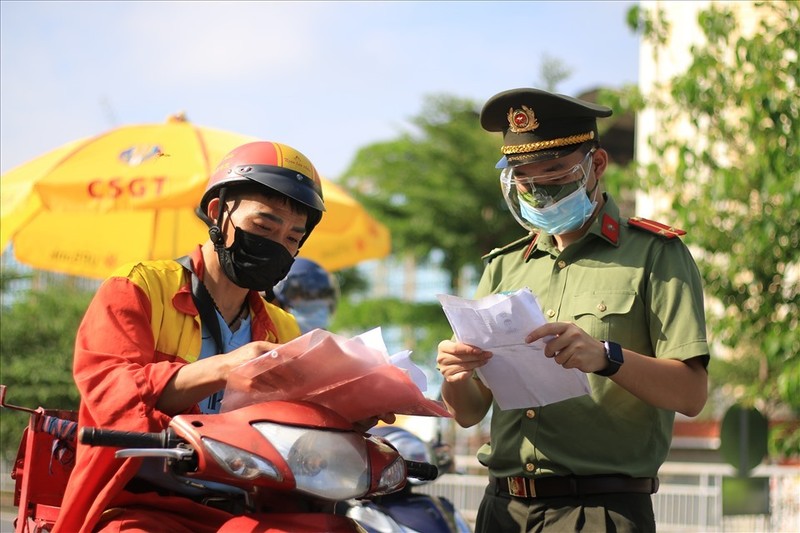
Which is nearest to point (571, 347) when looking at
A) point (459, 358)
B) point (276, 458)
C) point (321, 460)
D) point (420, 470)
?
point (459, 358)

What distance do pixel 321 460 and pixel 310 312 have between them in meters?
3.69

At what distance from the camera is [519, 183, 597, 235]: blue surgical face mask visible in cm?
363

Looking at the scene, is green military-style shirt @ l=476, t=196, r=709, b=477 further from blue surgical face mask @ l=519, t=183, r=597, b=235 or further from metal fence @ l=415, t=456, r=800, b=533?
metal fence @ l=415, t=456, r=800, b=533

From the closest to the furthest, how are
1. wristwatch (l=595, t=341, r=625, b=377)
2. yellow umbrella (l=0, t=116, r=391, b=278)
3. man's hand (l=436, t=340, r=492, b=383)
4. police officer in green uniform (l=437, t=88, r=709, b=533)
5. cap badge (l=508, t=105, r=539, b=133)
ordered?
1. wristwatch (l=595, t=341, r=625, b=377)
2. man's hand (l=436, t=340, r=492, b=383)
3. police officer in green uniform (l=437, t=88, r=709, b=533)
4. cap badge (l=508, t=105, r=539, b=133)
5. yellow umbrella (l=0, t=116, r=391, b=278)

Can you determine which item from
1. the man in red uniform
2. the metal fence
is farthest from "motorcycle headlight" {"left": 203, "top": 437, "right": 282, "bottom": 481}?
the metal fence

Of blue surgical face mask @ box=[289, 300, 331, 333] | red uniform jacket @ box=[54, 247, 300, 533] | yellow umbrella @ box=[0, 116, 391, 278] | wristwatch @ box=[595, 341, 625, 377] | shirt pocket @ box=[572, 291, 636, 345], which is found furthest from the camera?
yellow umbrella @ box=[0, 116, 391, 278]

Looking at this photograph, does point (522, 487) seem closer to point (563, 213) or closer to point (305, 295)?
point (563, 213)

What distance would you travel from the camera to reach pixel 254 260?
339 centimetres

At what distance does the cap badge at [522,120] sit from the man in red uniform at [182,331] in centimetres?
67

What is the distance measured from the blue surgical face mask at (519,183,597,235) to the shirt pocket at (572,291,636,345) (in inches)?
9.9

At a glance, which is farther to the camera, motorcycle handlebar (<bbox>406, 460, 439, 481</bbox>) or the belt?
the belt

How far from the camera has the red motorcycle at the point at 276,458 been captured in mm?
2607

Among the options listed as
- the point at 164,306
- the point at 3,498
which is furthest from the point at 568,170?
the point at 3,498

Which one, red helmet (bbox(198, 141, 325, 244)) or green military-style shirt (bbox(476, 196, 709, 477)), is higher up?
red helmet (bbox(198, 141, 325, 244))
